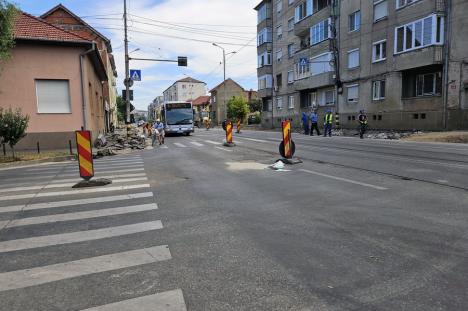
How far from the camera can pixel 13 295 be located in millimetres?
3379

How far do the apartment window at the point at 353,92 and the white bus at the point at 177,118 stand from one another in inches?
549

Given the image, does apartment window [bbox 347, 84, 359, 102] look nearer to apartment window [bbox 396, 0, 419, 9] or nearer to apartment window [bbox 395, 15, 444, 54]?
apartment window [bbox 395, 15, 444, 54]

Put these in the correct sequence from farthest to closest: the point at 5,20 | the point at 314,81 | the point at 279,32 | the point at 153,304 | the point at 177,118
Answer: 1. the point at 279,32
2. the point at 314,81
3. the point at 177,118
4. the point at 5,20
5. the point at 153,304

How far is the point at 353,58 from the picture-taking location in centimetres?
3281

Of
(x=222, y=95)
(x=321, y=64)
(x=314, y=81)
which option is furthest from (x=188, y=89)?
(x=321, y=64)

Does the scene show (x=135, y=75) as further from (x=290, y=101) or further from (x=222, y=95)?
(x=222, y=95)

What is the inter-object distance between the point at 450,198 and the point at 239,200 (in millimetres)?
3547

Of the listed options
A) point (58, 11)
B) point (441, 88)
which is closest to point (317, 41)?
point (441, 88)

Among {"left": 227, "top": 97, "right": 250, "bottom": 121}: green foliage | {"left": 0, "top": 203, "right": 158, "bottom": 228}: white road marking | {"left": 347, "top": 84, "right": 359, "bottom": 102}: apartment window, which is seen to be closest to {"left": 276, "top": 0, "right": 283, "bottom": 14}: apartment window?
{"left": 347, "top": 84, "right": 359, "bottom": 102}: apartment window

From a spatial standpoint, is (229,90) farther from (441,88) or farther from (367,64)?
(441,88)

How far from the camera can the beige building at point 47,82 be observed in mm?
18797

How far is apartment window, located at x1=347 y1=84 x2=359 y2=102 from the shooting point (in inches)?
1272

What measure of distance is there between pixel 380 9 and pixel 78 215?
29.1 m

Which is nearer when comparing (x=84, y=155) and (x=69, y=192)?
(x=69, y=192)
